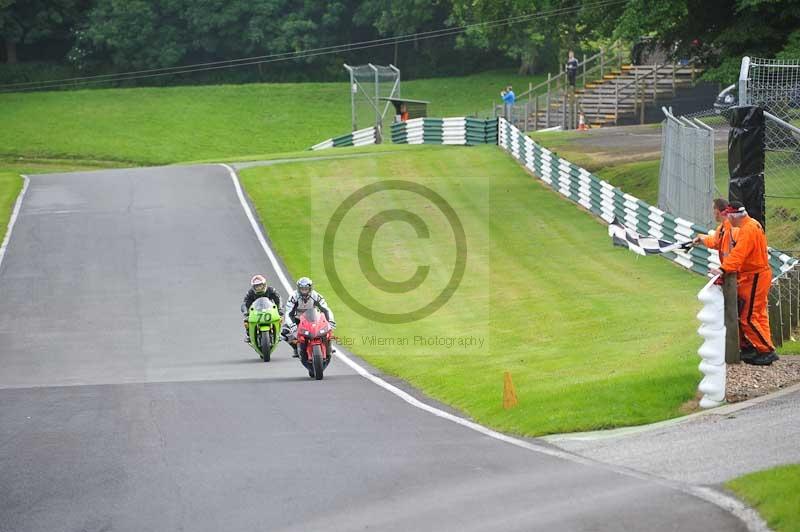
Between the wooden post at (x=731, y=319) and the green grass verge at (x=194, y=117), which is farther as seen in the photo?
the green grass verge at (x=194, y=117)

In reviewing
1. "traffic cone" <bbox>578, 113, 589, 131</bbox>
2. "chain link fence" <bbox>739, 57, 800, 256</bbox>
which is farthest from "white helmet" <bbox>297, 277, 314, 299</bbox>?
"traffic cone" <bbox>578, 113, 589, 131</bbox>

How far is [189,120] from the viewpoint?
252 ft

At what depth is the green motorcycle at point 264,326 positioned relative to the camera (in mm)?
19344

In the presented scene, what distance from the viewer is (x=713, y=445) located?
36.6ft

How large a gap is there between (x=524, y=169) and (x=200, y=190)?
11431 millimetres

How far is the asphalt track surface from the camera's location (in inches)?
376

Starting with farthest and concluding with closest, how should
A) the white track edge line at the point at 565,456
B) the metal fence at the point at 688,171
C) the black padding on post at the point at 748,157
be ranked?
the metal fence at the point at 688,171 < the black padding on post at the point at 748,157 < the white track edge line at the point at 565,456

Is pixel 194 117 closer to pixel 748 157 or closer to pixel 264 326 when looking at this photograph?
pixel 264 326

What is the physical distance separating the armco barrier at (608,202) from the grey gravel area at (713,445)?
4997 mm

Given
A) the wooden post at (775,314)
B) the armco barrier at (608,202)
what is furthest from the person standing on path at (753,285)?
the armco barrier at (608,202)

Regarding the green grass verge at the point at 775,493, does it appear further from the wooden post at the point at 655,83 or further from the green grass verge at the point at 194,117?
the green grass verge at the point at 194,117

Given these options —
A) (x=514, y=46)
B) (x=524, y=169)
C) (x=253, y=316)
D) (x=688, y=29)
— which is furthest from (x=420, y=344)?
(x=514, y=46)

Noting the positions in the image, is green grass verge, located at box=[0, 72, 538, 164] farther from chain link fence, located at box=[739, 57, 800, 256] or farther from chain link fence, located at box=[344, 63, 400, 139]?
chain link fence, located at box=[739, 57, 800, 256]

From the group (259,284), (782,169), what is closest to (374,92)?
(782,169)
